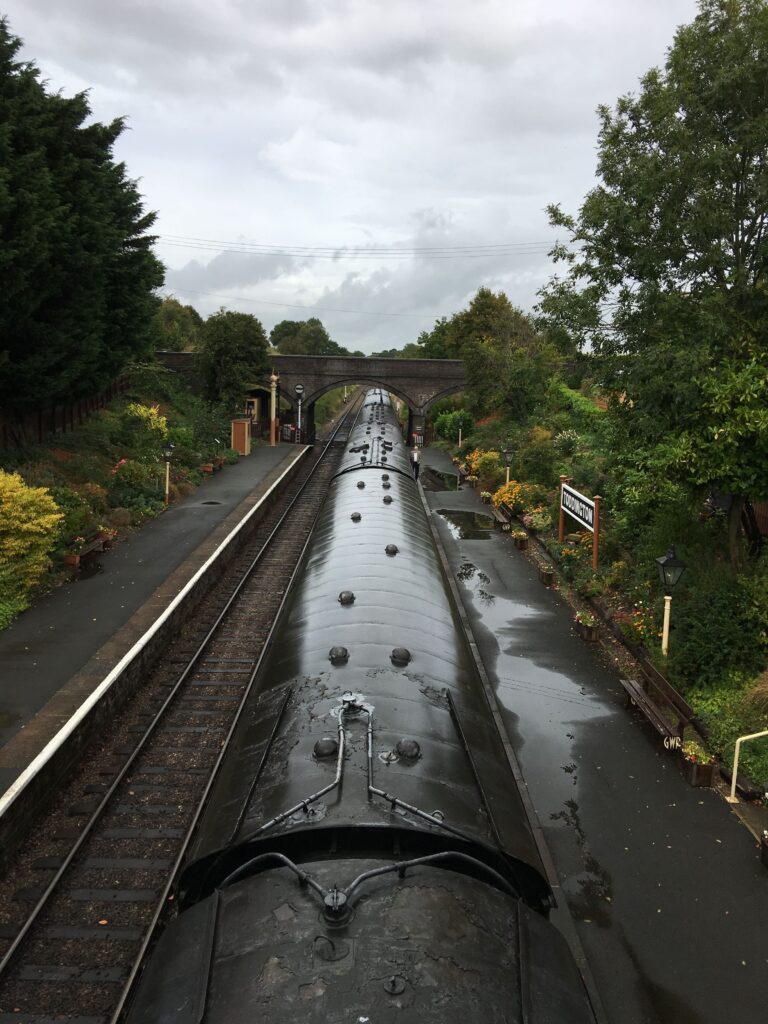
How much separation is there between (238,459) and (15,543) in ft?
60.2

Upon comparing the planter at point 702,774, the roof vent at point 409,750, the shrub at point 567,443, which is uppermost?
the shrub at point 567,443

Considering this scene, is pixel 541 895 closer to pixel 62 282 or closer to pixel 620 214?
pixel 620 214

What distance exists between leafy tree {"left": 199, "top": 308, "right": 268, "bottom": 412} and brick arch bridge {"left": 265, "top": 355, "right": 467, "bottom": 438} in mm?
3916

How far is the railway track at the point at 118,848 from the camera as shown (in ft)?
19.9

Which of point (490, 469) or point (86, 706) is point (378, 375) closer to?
point (490, 469)

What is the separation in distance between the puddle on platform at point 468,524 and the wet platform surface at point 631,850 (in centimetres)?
844

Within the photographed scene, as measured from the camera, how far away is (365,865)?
3.73 m

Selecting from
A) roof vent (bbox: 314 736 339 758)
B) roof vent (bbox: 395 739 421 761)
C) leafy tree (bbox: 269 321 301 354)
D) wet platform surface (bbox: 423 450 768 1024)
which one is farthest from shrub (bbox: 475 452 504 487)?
leafy tree (bbox: 269 321 301 354)

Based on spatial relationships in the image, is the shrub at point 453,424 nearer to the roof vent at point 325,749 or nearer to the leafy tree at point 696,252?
the leafy tree at point 696,252

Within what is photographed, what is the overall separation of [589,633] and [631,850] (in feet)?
20.0

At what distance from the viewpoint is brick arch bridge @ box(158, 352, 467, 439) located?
1634 inches

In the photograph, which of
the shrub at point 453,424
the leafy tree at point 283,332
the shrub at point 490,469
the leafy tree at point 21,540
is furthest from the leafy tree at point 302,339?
the leafy tree at point 21,540

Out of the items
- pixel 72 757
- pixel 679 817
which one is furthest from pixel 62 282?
pixel 679 817

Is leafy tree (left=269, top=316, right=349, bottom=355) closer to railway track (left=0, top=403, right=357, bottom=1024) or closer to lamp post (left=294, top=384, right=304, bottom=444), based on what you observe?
lamp post (left=294, top=384, right=304, bottom=444)
